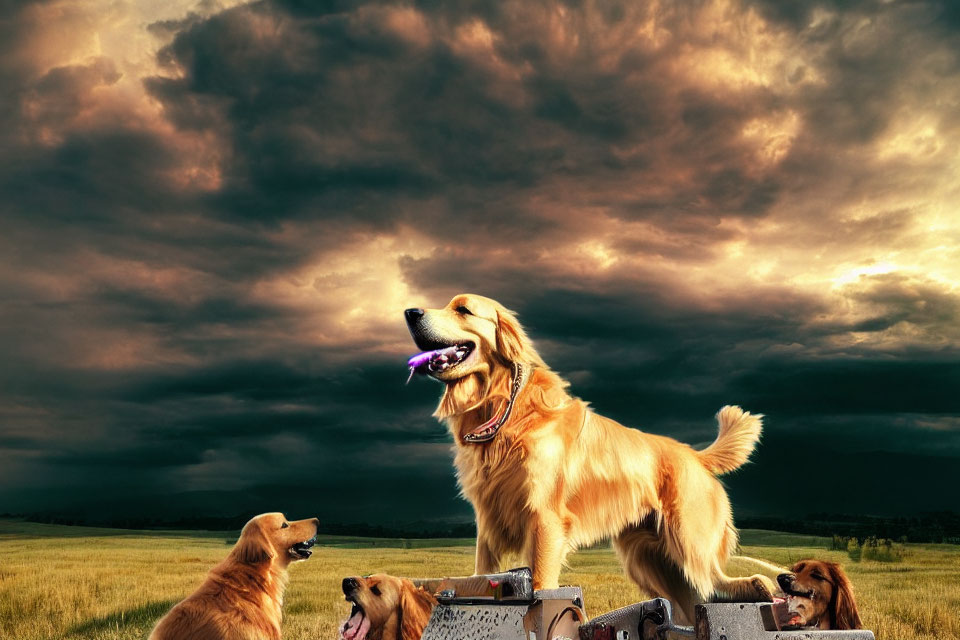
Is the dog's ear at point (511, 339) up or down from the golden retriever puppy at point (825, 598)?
up

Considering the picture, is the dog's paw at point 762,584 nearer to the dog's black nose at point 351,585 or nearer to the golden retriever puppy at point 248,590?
the dog's black nose at point 351,585

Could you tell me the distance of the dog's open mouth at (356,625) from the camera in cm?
602

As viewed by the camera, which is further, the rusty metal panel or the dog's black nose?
the dog's black nose

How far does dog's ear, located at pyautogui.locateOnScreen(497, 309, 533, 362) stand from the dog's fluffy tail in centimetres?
230

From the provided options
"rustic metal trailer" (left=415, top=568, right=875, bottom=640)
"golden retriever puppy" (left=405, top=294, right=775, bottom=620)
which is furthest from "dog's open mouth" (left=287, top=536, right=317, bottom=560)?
"rustic metal trailer" (left=415, top=568, right=875, bottom=640)

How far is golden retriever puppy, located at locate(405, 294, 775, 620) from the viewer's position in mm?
7410

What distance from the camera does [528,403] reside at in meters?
7.66

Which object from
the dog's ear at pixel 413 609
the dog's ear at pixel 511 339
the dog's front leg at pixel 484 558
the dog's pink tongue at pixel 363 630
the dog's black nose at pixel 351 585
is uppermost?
the dog's ear at pixel 511 339

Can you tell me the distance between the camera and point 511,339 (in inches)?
306

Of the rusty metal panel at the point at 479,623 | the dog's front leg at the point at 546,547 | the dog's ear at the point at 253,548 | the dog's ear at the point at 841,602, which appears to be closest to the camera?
the rusty metal panel at the point at 479,623

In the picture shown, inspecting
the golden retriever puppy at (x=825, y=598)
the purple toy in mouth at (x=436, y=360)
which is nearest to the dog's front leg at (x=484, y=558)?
the purple toy in mouth at (x=436, y=360)

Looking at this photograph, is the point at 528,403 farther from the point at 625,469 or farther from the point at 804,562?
the point at 804,562

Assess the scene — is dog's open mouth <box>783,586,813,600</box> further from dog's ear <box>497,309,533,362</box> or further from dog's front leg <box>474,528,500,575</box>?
dog's ear <box>497,309,533,362</box>

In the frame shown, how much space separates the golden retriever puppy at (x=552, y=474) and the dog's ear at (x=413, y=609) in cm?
148
